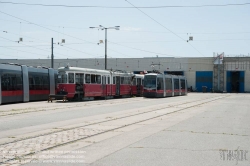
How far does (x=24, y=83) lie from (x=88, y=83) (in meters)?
6.61

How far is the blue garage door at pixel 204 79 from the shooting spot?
7881cm

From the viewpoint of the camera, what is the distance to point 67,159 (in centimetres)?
763

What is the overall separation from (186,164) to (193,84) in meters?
74.7

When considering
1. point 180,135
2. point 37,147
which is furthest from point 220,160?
point 37,147

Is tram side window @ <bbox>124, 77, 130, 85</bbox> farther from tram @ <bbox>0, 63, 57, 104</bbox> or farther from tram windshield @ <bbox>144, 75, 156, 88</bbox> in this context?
tram @ <bbox>0, 63, 57, 104</bbox>

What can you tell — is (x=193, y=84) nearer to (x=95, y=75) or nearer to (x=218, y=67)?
(x=218, y=67)

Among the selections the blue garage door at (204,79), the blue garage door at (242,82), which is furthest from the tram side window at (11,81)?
the blue garage door at (242,82)

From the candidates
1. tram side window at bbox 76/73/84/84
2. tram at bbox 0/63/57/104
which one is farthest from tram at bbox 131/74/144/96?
tram side window at bbox 76/73/84/84

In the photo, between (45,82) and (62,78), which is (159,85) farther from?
(62,78)

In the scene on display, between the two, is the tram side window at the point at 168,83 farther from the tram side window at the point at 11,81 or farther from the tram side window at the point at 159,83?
the tram side window at the point at 11,81

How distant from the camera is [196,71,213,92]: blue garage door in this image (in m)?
78.8

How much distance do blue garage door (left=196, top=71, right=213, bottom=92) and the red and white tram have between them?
130ft

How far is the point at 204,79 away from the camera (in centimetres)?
7962

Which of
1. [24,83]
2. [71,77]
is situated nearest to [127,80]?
[71,77]
